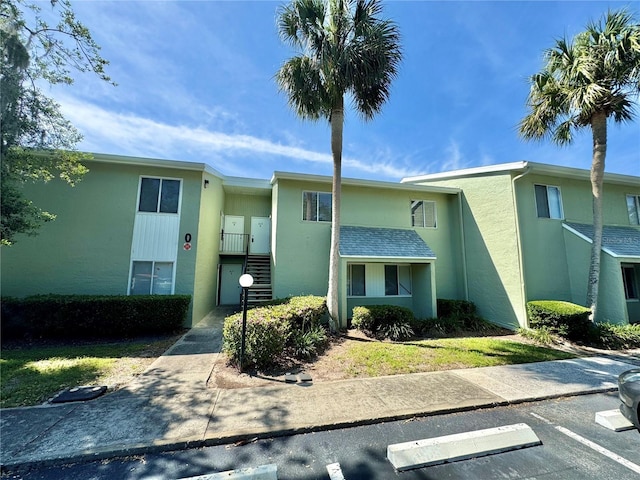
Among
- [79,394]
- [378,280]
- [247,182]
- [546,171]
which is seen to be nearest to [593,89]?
[546,171]

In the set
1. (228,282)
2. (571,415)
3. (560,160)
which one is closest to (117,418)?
(571,415)

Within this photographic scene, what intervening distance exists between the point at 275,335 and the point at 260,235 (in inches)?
337

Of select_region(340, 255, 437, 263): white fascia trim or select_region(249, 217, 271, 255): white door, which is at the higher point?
select_region(249, 217, 271, 255): white door

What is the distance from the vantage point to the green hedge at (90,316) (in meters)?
7.53

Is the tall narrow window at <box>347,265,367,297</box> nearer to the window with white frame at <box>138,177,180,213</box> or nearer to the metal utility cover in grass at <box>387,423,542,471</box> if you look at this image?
the metal utility cover in grass at <box>387,423,542,471</box>

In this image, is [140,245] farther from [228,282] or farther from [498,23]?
[498,23]

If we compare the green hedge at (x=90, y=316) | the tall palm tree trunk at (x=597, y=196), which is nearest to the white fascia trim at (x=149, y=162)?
the green hedge at (x=90, y=316)

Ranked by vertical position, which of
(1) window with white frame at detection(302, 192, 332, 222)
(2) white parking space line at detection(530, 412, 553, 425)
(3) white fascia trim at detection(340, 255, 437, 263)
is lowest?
(2) white parking space line at detection(530, 412, 553, 425)

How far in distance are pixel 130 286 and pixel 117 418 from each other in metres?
6.58

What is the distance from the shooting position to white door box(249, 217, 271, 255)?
45.0 feet

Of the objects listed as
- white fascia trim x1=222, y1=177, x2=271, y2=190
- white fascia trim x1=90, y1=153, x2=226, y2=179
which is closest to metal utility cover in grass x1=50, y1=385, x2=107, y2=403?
white fascia trim x1=90, y1=153, x2=226, y2=179

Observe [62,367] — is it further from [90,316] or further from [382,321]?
[382,321]

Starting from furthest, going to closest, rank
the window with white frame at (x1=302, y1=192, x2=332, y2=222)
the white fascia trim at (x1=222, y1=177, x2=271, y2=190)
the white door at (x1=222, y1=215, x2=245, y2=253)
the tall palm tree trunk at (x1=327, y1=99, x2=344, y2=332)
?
the white door at (x1=222, y1=215, x2=245, y2=253)
the white fascia trim at (x1=222, y1=177, x2=271, y2=190)
the window with white frame at (x1=302, y1=192, x2=332, y2=222)
the tall palm tree trunk at (x1=327, y1=99, x2=344, y2=332)

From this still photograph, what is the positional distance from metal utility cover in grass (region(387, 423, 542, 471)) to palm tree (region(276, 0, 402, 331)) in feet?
17.2
